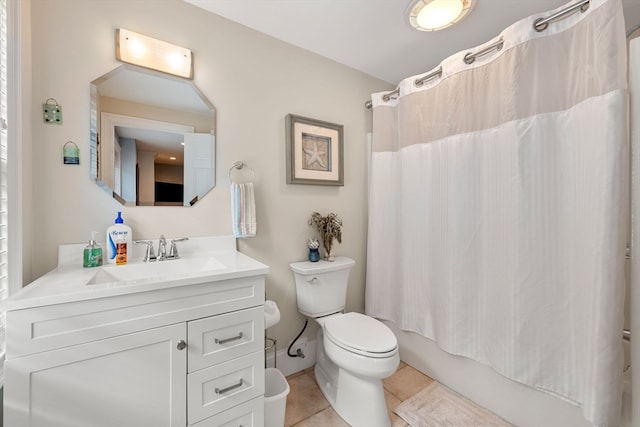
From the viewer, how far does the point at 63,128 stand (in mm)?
A: 1134

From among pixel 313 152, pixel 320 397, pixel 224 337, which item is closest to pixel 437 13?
pixel 313 152

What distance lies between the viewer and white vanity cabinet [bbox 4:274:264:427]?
29.1 inches

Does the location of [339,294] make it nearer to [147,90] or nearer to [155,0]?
[147,90]

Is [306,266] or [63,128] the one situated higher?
[63,128]

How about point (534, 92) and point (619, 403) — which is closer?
point (619, 403)

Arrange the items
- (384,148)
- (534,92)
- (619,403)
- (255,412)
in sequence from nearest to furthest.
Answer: (619,403), (255,412), (534,92), (384,148)

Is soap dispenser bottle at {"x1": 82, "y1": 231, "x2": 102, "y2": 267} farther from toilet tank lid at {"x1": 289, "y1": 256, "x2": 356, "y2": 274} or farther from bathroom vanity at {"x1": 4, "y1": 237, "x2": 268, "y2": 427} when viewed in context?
toilet tank lid at {"x1": 289, "y1": 256, "x2": 356, "y2": 274}

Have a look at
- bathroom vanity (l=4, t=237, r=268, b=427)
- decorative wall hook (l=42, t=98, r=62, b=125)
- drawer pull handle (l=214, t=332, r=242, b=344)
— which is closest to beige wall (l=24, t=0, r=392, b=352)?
decorative wall hook (l=42, t=98, r=62, b=125)

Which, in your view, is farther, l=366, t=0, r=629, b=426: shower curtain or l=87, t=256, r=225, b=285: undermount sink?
l=87, t=256, r=225, b=285: undermount sink

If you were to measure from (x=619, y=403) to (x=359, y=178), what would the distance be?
1757 millimetres

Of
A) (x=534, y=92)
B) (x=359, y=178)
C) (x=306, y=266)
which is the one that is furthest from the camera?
(x=359, y=178)

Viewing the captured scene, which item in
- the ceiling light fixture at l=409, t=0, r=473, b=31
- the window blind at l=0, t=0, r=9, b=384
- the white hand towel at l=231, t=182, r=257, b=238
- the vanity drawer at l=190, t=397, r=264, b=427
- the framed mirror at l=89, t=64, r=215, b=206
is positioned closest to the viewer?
the window blind at l=0, t=0, r=9, b=384

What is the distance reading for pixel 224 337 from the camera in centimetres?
101

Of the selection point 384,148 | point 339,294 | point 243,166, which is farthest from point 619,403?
point 243,166
